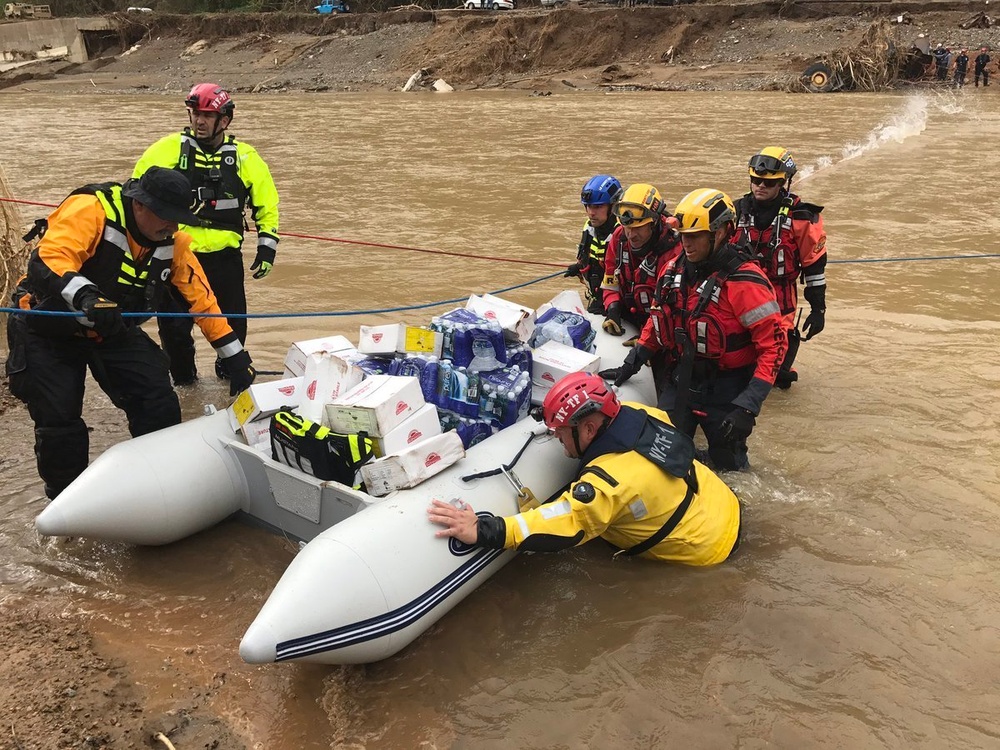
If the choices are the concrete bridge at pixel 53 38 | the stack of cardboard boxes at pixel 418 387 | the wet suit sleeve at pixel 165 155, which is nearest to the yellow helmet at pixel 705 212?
the stack of cardboard boxes at pixel 418 387

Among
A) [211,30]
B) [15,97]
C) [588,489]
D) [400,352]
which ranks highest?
[211,30]

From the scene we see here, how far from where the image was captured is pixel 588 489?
3.06 m

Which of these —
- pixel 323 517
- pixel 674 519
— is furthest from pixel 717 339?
pixel 323 517

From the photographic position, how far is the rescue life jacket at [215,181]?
4.54 meters

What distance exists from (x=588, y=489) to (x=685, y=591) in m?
0.76

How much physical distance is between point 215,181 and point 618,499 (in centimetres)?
298

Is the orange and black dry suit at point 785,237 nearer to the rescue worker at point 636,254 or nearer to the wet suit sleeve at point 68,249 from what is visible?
the rescue worker at point 636,254

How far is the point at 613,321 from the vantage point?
488 cm

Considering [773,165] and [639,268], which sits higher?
[773,165]

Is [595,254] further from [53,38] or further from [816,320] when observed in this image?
[53,38]

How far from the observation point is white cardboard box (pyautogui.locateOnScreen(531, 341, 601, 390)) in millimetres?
3992

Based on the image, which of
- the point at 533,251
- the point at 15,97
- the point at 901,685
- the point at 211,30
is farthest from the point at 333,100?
the point at 901,685

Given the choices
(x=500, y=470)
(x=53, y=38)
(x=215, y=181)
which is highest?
(x=53, y=38)

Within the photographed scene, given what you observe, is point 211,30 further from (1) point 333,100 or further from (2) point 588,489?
(2) point 588,489
